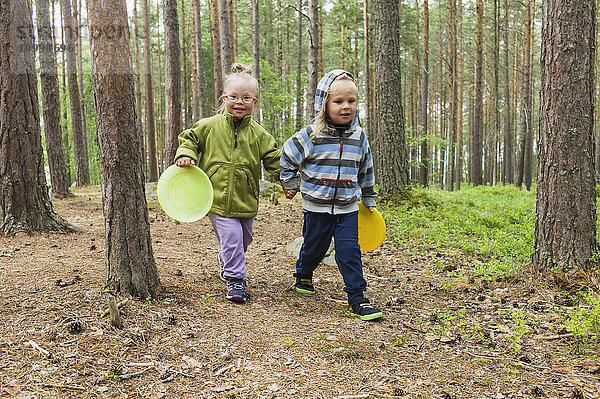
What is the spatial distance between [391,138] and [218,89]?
27.2ft

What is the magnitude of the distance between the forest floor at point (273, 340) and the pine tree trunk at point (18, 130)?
80 centimetres

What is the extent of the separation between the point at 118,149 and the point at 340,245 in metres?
2.10

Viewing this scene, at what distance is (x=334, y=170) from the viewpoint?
4121mm

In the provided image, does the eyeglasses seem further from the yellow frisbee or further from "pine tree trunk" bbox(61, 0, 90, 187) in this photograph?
"pine tree trunk" bbox(61, 0, 90, 187)

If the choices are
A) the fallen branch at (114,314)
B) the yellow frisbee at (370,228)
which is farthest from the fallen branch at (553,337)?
the fallen branch at (114,314)

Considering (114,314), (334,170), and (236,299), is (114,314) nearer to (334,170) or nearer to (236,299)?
(236,299)

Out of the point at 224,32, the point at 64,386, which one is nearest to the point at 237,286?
the point at 64,386

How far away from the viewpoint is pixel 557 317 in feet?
12.1

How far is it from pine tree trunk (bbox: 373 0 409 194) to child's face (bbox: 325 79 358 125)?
542 centimetres

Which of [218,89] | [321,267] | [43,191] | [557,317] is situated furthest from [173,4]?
[557,317]

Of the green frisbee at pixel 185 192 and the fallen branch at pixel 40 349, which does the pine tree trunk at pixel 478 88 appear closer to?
the green frisbee at pixel 185 192

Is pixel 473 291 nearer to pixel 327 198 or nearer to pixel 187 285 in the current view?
pixel 327 198

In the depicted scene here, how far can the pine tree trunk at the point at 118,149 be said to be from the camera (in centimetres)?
342

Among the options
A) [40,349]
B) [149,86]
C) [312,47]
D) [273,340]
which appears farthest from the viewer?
[149,86]
